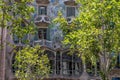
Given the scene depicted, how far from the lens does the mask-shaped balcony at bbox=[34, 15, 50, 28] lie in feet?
102

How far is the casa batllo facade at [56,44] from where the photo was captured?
30.7 meters

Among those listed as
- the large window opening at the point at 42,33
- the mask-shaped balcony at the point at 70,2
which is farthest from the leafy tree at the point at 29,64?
the mask-shaped balcony at the point at 70,2

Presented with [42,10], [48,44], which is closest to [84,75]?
[48,44]

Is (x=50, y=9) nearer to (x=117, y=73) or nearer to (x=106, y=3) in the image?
(x=117, y=73)

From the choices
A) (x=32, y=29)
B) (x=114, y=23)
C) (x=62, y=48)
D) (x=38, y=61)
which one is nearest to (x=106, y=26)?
(x=114, y=23)

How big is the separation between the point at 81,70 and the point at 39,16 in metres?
6.44

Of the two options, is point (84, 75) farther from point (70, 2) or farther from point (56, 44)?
point (70, 2)

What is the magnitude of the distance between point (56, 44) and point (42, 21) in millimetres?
2501

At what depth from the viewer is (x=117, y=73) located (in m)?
32.1

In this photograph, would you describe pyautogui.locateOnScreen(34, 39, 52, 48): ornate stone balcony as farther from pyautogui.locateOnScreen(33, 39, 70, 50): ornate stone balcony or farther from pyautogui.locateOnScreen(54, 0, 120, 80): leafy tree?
pyautogui.locateOnScreen(54, 0, 120, 80): leafy tree

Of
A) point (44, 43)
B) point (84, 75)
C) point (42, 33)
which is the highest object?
point (42, 33)

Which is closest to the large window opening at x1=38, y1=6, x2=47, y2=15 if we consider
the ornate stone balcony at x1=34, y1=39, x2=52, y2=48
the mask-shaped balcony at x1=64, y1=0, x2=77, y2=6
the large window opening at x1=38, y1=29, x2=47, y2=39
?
the large window opening at x1=38, y1=29, x2=47, y2=39

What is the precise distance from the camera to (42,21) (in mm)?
31156

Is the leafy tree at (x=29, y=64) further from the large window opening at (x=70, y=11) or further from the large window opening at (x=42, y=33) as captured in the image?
the large window opening at (x=70, y=11)
